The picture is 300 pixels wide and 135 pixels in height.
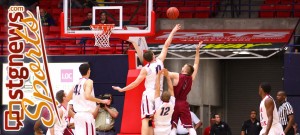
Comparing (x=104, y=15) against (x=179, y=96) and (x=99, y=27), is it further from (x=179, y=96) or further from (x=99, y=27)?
(x=179, y=96)

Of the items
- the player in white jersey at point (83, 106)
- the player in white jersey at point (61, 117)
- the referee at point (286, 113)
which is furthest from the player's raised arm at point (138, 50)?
the referee at point (286, 113)

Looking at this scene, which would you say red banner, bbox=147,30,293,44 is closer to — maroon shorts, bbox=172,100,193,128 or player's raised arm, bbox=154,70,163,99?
maroon shorts, bbox=172,100,193,128

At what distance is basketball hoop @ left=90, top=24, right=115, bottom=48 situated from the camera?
23.7m

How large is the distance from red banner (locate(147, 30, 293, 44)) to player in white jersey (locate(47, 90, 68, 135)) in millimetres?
7144

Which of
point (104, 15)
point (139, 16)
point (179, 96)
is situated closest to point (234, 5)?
point (139, 16)

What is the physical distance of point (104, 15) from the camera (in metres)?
25.9

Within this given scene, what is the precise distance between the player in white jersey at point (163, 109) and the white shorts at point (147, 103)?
11 cm

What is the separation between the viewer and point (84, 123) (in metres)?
19.1

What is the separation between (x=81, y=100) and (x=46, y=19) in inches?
A: 422

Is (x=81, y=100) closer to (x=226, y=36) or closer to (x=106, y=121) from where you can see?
(x=106, y=121)

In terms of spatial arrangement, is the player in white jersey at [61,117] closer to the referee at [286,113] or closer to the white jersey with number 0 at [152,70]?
the white jersey with number 0 at [152,70]

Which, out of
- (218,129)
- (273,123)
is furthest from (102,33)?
(273,123)

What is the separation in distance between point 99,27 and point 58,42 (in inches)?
186

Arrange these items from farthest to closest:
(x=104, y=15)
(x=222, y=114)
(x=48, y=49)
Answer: (x=222, y=114) → (x=48, y=49) → (x=104, y=15)
